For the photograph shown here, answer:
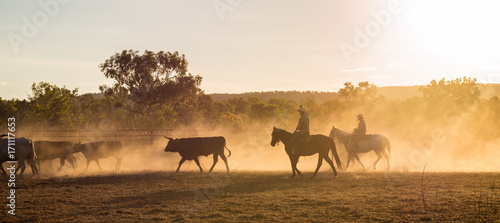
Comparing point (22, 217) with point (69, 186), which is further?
point (69, 186)

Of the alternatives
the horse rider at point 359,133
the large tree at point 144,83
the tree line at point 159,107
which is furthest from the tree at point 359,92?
the horse rider at point 359,133

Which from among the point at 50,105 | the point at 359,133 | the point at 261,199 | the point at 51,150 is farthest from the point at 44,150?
the point at 50,105

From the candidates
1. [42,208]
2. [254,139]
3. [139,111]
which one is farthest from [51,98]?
[42,208]

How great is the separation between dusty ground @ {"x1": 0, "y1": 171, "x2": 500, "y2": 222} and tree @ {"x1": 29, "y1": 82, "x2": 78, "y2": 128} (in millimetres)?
37249

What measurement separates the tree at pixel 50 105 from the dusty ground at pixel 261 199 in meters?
37.2

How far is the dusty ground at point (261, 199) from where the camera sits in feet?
29.8

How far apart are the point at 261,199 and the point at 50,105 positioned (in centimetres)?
4609

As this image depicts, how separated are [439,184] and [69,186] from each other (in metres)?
12.1

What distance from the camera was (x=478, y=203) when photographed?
9820 mm

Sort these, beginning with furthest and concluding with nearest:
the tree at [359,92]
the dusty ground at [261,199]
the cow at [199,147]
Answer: the tree at [359,92] < the cow at [199,147] < the dusty ground at [261,199]

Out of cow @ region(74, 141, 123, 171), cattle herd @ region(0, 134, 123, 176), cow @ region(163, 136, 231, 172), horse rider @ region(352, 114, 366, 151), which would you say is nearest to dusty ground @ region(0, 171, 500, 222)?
cattle herd @ region(0, 134, 123, 176)

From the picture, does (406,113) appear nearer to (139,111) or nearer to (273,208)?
(139,111)

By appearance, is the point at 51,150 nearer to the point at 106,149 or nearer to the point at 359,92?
the point at 106,149

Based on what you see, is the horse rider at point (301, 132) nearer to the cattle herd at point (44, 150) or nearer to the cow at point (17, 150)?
the cattle herd at point (44, 150)
